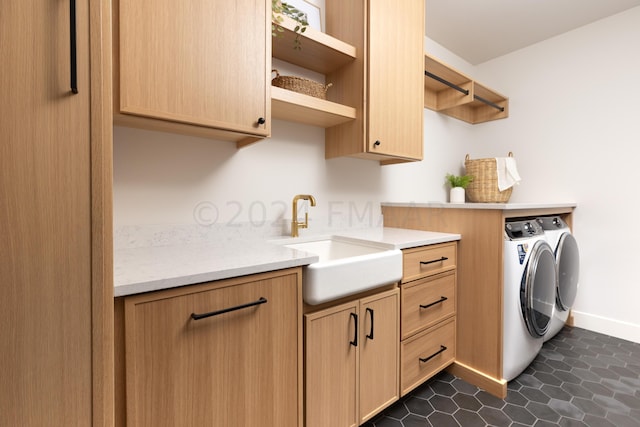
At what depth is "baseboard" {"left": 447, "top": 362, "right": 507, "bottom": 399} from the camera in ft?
5.28

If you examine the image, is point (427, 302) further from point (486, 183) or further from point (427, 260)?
point (486, 183)

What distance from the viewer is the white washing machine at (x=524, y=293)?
1638mm

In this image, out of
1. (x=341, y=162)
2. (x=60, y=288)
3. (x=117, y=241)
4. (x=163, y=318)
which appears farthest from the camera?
(x=341, y=162)

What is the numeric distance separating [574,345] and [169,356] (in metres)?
2.71

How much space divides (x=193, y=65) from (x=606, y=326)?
3336 mm

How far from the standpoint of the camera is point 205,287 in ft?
2.83

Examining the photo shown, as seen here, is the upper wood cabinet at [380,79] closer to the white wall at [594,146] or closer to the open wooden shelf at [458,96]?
the open wooden shelf at [458,96]

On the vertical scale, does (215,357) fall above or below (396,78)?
below

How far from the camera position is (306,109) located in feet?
4.93

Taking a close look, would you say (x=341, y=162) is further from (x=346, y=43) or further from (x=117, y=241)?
(x=117, y=241)

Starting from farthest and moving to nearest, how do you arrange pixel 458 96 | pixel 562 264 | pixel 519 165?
pixel 519 165 → pixel 458 96 → pixel 562 264

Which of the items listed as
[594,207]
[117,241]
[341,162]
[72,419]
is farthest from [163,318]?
[594,207]

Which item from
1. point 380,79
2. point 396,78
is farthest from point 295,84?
point 396,78

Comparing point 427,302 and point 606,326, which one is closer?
point 427,302
